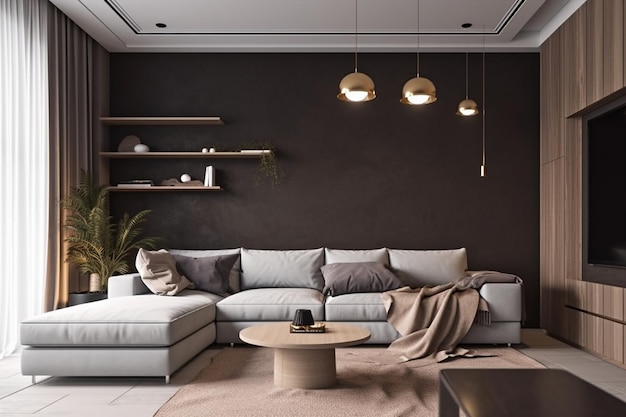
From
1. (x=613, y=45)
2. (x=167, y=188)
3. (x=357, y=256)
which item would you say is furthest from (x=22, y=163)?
(x=613, y=45)

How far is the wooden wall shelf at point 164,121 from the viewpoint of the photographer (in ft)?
19.9

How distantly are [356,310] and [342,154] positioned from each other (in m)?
1.93

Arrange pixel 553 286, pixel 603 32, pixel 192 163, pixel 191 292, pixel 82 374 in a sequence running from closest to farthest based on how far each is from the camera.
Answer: pixel 82 374, pixel 603 32, pixel 191 292, pixel 553 286, pixel 192 163

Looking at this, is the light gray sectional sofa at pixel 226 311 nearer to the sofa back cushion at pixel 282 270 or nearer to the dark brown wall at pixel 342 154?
the sofa back cushion at pixel 282 270

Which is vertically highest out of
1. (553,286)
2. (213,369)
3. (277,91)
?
(277,91)

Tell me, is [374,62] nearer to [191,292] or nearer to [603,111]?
[603,111]

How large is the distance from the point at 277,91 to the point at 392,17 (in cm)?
148

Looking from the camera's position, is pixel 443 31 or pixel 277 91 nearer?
pixel 443 31

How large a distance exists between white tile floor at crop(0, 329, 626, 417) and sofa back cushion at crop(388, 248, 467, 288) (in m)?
1.20

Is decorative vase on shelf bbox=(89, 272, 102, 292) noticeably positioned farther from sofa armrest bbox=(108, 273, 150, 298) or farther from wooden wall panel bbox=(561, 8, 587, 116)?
wooden wall panel bbox=(561, 8, 587, 116)

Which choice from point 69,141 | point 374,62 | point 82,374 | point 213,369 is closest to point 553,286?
point 374,62

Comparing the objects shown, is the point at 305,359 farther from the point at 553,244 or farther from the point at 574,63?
the point at 574,63

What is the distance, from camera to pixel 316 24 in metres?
5.68

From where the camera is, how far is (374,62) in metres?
6.36
